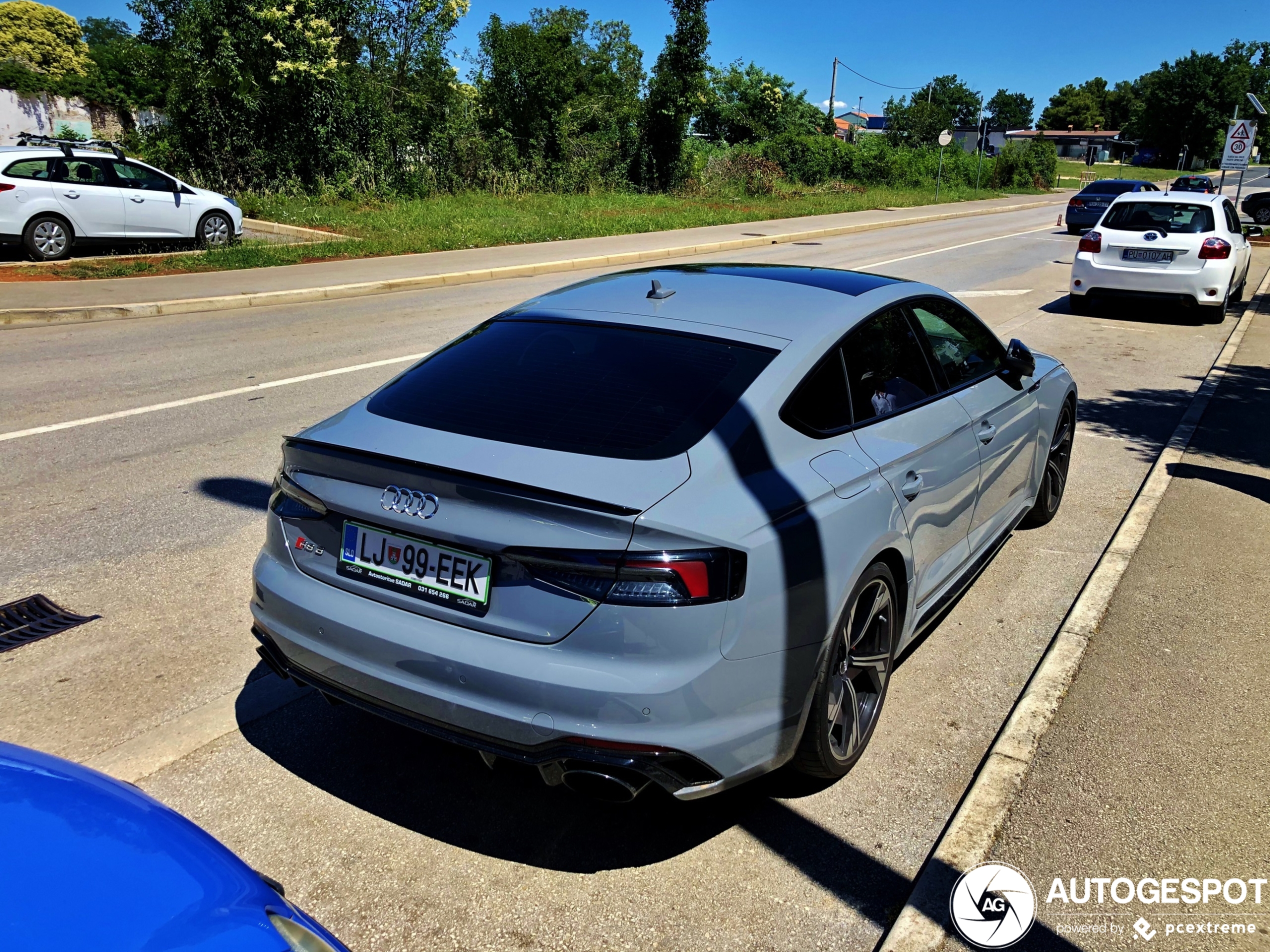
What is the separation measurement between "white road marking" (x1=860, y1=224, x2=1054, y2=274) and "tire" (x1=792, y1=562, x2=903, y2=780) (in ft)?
55.7

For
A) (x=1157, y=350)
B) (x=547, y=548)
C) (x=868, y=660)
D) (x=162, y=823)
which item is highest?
(x=547, y=548)

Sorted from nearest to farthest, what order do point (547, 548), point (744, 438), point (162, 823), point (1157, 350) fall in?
1. point (162, 823)
2. point (547, 548)
3. point (744, 438)
4. point (1157, 350)

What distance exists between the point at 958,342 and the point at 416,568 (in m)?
2.91

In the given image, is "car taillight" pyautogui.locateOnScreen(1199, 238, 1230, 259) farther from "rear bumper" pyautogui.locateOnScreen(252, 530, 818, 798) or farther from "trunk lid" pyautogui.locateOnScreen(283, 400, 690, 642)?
"trunk lid" pyautogui.locateOnScreen(283, 400, 690, 642)

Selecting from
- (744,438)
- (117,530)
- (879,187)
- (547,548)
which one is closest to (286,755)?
(547,548)

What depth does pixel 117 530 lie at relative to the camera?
17.9 feet

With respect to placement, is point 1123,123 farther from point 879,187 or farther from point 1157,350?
point 1157,350

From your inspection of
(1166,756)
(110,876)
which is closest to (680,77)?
(1166,756)

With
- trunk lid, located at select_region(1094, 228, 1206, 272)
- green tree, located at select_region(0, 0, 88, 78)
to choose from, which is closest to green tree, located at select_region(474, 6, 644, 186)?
trunk lid, located at select_region(1094, 228, 1206, 272)

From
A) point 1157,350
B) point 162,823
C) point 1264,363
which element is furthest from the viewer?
point 1157,350

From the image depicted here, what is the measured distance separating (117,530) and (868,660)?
4154 mm

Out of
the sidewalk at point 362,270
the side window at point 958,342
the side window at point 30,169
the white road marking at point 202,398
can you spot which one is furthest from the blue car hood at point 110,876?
the side window at point 30,169

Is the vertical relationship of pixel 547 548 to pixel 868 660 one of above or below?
above

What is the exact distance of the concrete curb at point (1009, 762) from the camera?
2.76m
